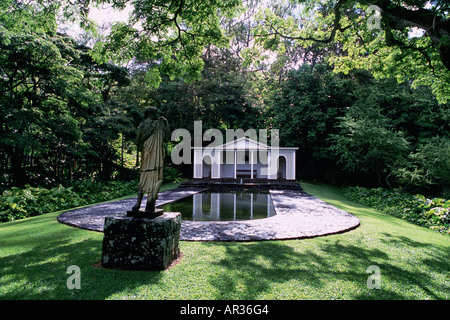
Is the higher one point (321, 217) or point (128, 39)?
point (128, 39)

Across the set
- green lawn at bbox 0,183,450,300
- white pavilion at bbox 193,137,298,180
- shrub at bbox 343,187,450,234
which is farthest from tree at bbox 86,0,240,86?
white pavilion at bbox 193,137,298,180

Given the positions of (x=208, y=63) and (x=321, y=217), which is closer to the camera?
(x=321, y=217)

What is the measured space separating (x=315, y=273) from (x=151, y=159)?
2.86 metres

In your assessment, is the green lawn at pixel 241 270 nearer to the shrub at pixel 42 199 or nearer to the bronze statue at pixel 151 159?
the bronze statue at pixel 151 159

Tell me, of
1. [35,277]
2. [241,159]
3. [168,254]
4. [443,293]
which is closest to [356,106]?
[241,159]

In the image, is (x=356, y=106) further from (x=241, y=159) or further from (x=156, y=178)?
(x=156, y=178)

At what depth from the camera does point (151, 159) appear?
12.6 ft

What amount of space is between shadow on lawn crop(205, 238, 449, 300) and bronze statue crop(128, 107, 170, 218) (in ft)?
4.66

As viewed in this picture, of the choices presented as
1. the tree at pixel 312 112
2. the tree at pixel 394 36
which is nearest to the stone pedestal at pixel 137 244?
the tree at pixel 394 36

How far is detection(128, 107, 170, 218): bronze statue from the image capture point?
3.81 m

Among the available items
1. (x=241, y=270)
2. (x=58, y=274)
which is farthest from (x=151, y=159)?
(x=241, y=270)

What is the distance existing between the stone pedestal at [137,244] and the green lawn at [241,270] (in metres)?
0.15
